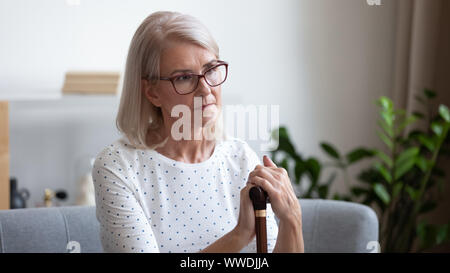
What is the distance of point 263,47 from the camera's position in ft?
2.40

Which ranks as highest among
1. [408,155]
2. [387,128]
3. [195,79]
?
[195,79]

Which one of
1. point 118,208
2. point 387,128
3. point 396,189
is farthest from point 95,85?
point 118,208

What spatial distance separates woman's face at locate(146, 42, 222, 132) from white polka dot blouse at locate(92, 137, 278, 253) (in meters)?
0.10

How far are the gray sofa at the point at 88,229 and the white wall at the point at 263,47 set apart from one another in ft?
0.20

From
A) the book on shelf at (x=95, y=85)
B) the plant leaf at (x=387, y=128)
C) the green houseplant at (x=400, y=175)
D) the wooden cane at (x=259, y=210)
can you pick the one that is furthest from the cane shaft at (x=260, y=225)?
the book on shelf at (x=95, y=85)

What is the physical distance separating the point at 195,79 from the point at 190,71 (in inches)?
0.4

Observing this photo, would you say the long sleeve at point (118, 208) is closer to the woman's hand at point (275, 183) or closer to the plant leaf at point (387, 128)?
the woman's hand at point (275, 183)

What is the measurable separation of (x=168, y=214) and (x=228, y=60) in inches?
8.3

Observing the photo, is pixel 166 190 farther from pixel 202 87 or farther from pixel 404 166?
pixel 404 166

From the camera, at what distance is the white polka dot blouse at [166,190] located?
28.1 inches

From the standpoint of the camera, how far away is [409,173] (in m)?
1.84

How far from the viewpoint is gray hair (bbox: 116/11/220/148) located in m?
0.63
